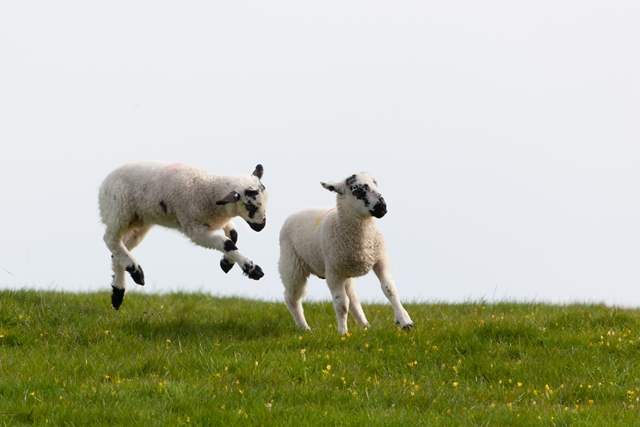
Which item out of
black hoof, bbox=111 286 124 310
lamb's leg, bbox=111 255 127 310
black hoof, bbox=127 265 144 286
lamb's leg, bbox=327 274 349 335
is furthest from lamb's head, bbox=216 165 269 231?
black hoof, bbox=111 286 124 310

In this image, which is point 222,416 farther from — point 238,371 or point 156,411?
point 238,371

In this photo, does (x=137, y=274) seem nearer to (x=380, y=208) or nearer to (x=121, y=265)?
(x=121, y=265)

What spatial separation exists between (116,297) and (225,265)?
6.75 feet

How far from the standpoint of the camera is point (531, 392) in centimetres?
809

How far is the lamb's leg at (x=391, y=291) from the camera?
970 centimetres

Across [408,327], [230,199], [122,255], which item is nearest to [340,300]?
[408,327]

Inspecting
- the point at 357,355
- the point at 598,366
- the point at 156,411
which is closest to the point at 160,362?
the point at 156,411

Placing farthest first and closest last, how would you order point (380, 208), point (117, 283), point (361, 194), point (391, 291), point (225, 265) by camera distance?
1. point (117, 283)
2. point (225, 265)
3. point (391, 291)
4. point (361, 194)
5. point (380, 208)

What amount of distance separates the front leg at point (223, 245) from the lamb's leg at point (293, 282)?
31.2 inches

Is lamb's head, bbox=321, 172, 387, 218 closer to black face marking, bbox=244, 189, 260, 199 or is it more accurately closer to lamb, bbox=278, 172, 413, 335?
lamb, bbox=278, 172, 413, 335

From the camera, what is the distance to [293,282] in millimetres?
10547

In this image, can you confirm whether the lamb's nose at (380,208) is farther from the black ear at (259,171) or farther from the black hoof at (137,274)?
the black hoof at (137,274)

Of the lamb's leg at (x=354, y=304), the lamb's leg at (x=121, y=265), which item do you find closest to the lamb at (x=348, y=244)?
the lamb's leg at (x=354, y=304)

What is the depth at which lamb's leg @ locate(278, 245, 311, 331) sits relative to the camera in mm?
10570
